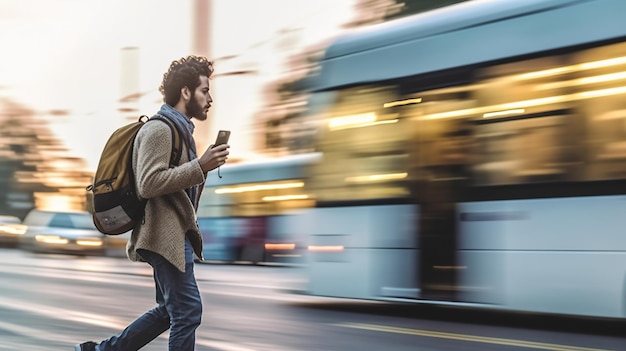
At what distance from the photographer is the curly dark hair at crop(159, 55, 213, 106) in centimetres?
519

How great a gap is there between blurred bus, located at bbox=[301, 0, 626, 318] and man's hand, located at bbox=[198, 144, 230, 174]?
4.69 metres

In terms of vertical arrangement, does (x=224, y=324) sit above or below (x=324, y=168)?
below

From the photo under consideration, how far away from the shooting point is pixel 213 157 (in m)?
4.96

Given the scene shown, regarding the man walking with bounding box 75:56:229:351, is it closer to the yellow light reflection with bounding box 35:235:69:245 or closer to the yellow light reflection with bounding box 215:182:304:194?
the yellow light reflection with bounding box 215:182:304:194

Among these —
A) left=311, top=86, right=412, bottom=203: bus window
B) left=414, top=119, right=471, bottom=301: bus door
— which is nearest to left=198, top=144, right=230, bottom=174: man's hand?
left=414, top=119, right=471, bottom=301: bus door

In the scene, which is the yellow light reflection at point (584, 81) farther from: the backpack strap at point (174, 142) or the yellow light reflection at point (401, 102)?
the backpack strap at point (174, 142)

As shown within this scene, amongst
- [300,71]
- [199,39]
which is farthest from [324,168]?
[300,71]

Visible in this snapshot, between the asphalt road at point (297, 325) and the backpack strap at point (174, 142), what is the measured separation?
338 centimetres

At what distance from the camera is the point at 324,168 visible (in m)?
11.9

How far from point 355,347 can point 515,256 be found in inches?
80.7

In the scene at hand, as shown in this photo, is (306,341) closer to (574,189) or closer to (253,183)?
(574,189)

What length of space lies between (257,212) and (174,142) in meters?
24.0

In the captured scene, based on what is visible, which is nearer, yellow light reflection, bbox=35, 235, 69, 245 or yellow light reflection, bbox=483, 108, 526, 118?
yellow light reflection, bbox=483, 108, 526, 118

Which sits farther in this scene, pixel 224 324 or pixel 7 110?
pixel 7 110
